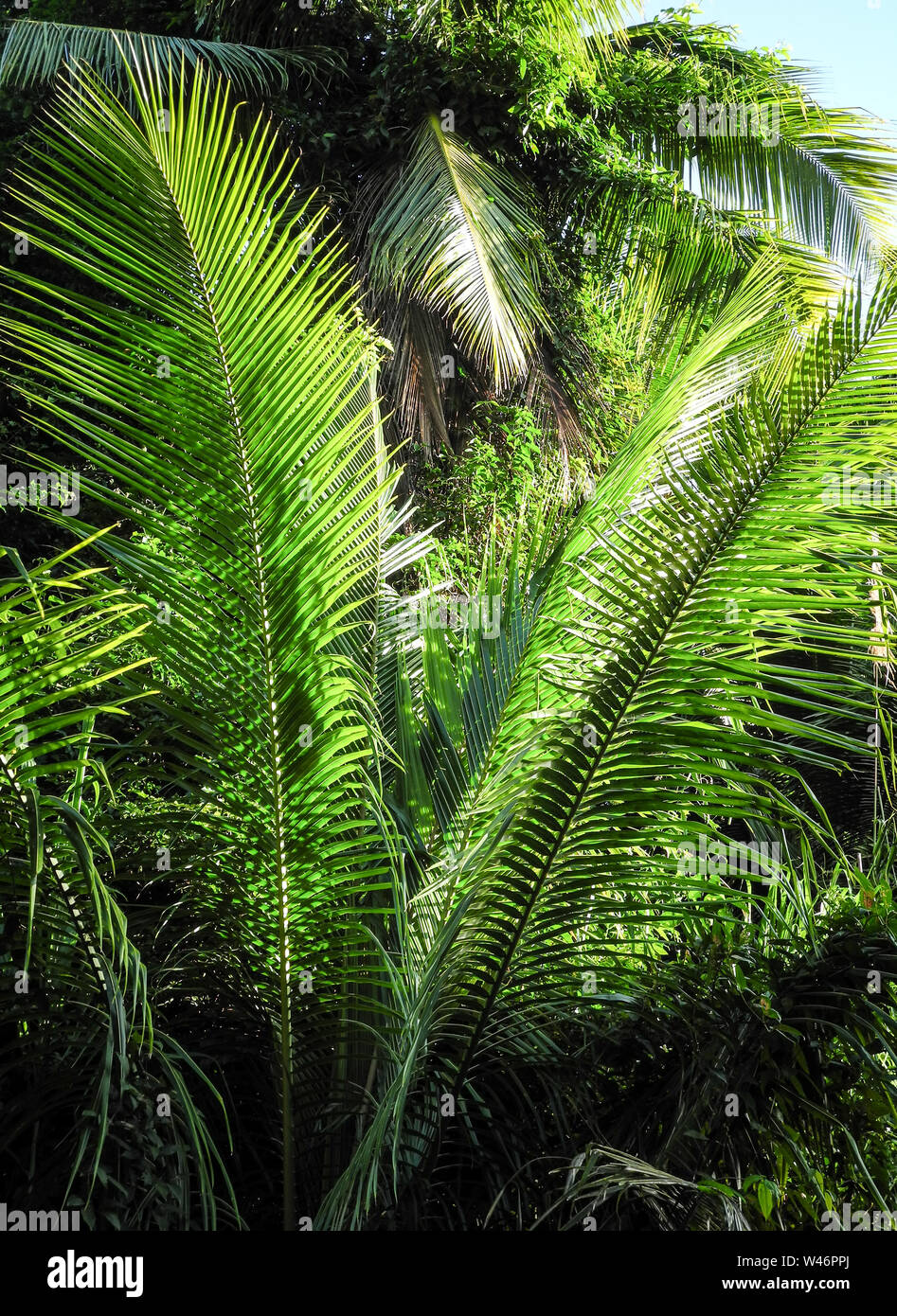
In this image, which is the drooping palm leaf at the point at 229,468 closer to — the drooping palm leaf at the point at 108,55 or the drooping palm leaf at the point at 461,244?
the drooping palm leaf at the point at 461,244

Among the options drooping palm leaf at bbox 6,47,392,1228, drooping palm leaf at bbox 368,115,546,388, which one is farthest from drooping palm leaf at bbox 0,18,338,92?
drooping palm leaf at bbox 6,47,392,1228

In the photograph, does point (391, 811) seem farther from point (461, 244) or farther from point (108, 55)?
point (108, 55)

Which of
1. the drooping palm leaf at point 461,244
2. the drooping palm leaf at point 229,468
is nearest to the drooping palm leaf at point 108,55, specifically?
the drooping palm leaf at point 461,244

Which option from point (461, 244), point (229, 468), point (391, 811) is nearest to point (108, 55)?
point (461, 244)

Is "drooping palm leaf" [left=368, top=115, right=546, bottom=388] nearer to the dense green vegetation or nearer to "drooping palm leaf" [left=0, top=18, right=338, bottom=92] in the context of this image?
"drooping palm leaf" [left=0, top=18, right=338, bottom=92]

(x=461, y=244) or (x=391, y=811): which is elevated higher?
(x=461, y=244)

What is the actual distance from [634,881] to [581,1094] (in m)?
0.54

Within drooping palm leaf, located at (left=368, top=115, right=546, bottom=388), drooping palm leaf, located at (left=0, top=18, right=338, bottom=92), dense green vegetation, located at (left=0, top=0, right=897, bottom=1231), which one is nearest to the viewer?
dense green vegetation, located at (left=0, top=0, right=897, bottom=1231)

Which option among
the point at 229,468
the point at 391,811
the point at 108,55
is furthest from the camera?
the point at 108,55

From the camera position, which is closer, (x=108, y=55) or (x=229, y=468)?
(x=229, y=468)

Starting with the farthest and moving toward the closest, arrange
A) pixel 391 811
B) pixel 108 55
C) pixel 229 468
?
pixel 108 55 → pixel 391 811 → pixel 229 468

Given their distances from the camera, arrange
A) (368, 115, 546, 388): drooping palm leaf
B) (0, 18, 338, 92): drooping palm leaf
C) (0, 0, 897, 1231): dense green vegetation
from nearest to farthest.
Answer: (0, 0, 897, 1231): dense green vegetation, (0, 18, 338, 92): drooping palm leaf, (368, 115, 546, 388): drooping palm leaf

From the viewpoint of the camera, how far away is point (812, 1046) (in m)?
2.27

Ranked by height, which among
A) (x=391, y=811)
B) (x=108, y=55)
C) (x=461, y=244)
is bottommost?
(x=391, y=811)
